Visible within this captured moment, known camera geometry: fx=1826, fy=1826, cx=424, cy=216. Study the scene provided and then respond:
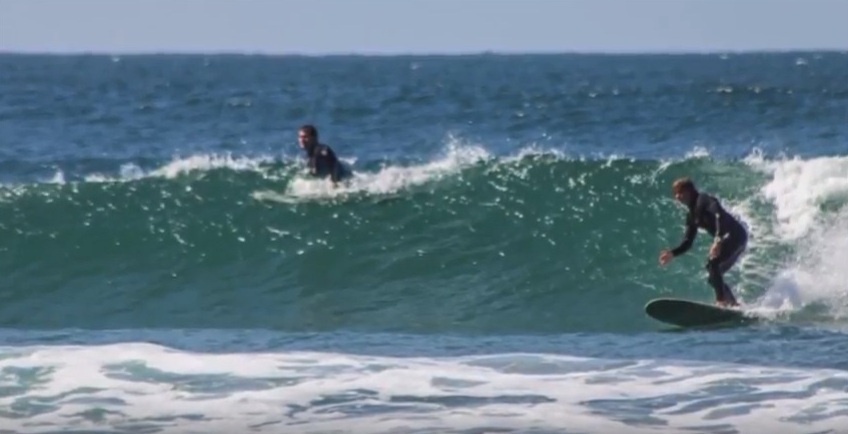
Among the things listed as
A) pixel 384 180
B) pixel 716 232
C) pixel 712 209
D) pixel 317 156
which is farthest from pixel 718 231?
pixel 384 180

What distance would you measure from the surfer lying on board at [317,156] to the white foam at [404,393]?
535 centimetres

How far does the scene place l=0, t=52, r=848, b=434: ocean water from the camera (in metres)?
11.0

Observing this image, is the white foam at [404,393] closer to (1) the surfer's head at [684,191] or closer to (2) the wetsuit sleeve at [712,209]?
(1) the surfer's head at [684,191]

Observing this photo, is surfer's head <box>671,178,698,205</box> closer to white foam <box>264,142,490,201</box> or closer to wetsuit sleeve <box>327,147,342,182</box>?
wetsuit sleeve <box>327,147,342,182</box>

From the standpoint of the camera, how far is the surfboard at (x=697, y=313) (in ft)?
47.1

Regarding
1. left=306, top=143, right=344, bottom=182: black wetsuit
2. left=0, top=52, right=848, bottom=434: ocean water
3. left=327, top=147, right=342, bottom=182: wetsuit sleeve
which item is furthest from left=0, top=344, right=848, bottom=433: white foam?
left=327, top=147, right=342, bottom=182: wetsuit sleeve

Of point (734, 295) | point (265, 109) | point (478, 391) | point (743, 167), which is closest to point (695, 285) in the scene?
point (734, 295)

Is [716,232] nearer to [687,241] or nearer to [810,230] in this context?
[687,241]

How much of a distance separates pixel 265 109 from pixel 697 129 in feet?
47.8

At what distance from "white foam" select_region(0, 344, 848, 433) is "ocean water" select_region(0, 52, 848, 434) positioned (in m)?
0.03

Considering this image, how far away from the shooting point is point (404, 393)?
1129 cm

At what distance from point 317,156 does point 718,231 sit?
503 cm

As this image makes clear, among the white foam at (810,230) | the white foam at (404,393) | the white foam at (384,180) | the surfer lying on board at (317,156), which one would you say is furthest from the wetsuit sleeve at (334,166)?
the white foam at (404,393)

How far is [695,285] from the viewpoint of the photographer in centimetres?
1655
